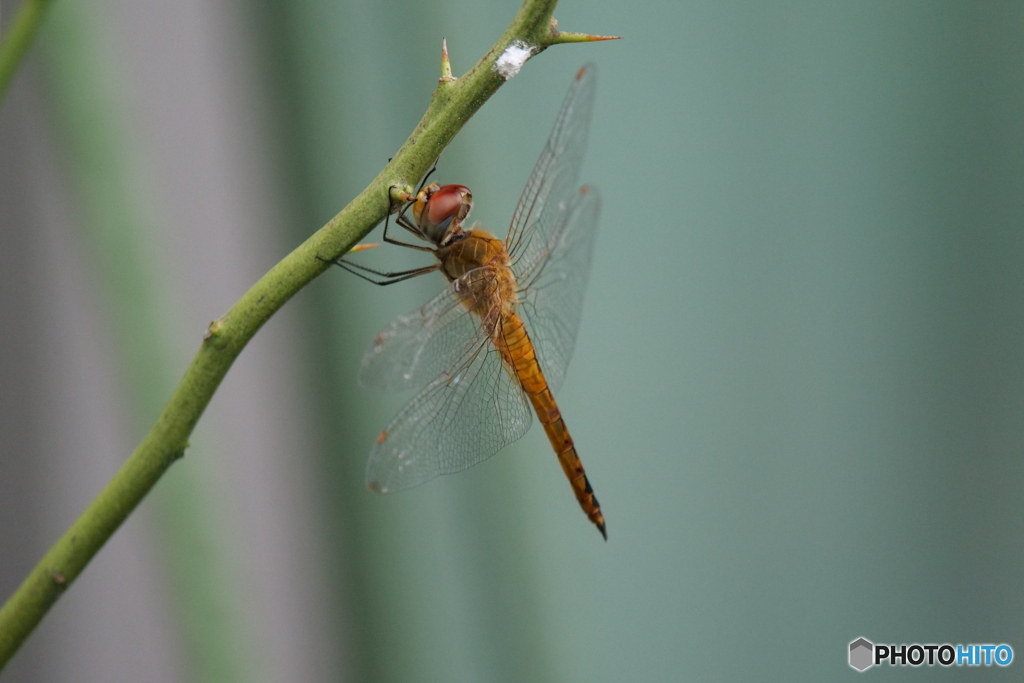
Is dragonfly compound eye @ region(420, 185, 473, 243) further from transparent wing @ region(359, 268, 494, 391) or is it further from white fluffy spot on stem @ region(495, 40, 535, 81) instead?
white fluffy spot on stem @ region(495, 40, 535, 81)

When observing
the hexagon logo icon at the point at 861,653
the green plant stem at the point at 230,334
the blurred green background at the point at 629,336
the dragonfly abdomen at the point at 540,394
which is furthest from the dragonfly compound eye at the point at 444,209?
the hexagon logo icon at the point at 861,653

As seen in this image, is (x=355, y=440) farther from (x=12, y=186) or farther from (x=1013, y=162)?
(x=1013, y=162)

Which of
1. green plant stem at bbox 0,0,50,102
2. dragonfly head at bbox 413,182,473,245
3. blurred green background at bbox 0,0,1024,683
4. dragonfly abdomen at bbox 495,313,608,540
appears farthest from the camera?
blurred green background at bbox 0,0,1024,683

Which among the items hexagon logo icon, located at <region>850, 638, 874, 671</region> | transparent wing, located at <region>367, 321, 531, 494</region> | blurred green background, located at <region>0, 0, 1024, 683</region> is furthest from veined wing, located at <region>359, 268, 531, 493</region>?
hexagon logo icon, located at <region>850, 638, 874, 671</region>

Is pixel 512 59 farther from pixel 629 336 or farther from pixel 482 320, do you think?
pixel 629 336

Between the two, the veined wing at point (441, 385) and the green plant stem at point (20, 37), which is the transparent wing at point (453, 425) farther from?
the green plant stem at point (20, 37)

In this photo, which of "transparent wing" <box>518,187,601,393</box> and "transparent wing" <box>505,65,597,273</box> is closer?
"transparent wing" <box>505,65,597,273</box>

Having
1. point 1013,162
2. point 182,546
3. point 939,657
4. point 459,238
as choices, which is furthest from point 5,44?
point 939,657

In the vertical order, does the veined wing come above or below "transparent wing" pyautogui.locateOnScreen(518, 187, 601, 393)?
below
